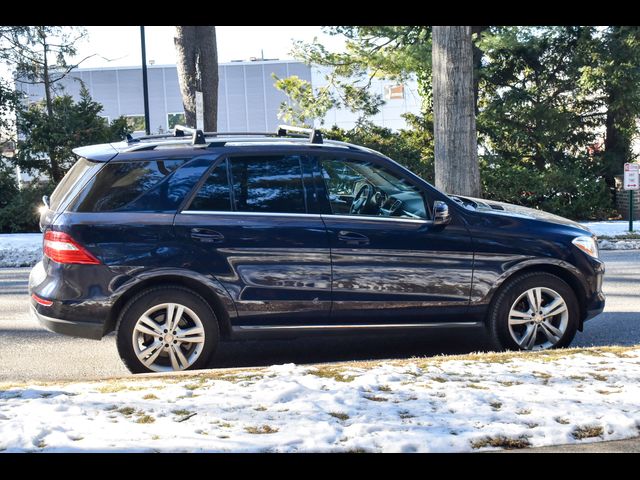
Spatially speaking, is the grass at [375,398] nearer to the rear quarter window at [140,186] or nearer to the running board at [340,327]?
the running board at [340,327]

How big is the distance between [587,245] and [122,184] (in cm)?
386

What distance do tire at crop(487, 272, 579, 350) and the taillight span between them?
3.23 metres

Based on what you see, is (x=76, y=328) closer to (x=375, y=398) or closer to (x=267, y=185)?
(x=267, y=185)

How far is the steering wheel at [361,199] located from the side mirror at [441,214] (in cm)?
54

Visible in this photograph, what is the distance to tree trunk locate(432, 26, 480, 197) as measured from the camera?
1303cm

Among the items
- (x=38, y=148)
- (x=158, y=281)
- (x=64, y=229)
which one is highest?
(x=38, y=148)

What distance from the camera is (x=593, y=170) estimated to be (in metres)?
22.7

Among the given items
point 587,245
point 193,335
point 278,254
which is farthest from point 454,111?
point 193,335

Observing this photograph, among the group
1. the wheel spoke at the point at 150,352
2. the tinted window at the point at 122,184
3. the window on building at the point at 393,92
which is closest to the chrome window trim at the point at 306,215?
the tinted window at the point at 122,184

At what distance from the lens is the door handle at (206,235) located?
22.0 ft

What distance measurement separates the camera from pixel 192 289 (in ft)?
22.0

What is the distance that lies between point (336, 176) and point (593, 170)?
55.8ft
